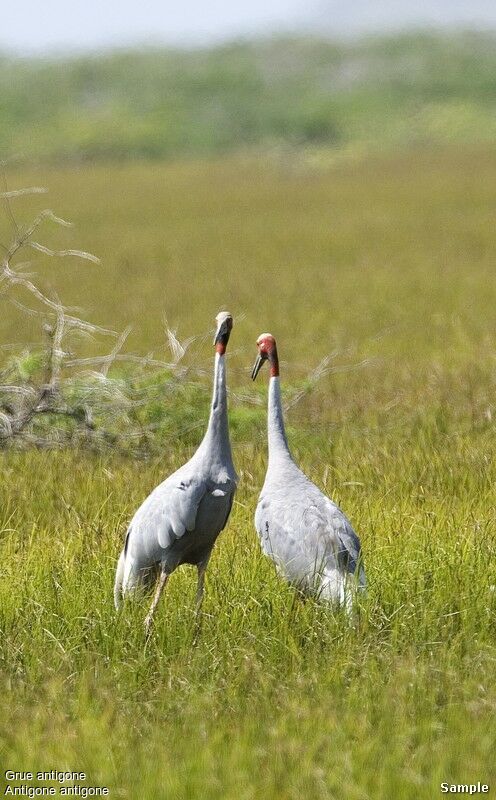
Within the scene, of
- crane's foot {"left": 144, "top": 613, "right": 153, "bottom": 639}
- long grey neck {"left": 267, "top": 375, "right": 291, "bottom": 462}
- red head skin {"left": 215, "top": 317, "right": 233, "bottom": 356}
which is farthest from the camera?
long grey neck {"left": 267, "top": 375, "right": 291, "bottom": 462}

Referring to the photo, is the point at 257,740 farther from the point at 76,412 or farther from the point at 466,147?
the point at 466,147

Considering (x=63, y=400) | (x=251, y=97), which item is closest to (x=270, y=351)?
(x=63, y=400)

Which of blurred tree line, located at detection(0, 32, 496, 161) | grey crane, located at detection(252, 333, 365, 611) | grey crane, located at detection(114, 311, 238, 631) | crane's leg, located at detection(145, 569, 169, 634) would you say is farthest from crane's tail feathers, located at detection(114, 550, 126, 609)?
blurred tree line, located at detection(0, 32, 496, 161)

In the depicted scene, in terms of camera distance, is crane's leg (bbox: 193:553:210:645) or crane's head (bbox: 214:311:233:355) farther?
crane's head (bbox: 214:311:233:355)

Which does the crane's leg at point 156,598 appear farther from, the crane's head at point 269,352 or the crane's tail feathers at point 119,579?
the crane's head at point 269,352

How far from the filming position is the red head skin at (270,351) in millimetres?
5688

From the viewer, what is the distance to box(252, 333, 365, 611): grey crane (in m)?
5.07

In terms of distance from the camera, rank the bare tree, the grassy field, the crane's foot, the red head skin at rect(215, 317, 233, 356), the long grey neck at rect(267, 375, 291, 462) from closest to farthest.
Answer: the grassy field
the crane's foot
the red head skin at rect(215, 317, 233, 356)
the long grey neck at rect(267, 375, 291, 462)
the bare tree

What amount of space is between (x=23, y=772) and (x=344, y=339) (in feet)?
37.1

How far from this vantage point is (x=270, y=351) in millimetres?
5773

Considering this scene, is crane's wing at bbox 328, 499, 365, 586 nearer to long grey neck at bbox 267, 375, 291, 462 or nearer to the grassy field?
the grassy field

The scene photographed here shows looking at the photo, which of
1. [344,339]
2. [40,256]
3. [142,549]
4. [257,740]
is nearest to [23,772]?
[257,740]

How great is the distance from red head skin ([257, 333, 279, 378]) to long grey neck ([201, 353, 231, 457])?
52cm

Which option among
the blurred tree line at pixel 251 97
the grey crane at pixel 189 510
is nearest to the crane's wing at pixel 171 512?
the grey crane at pixel 189 510
